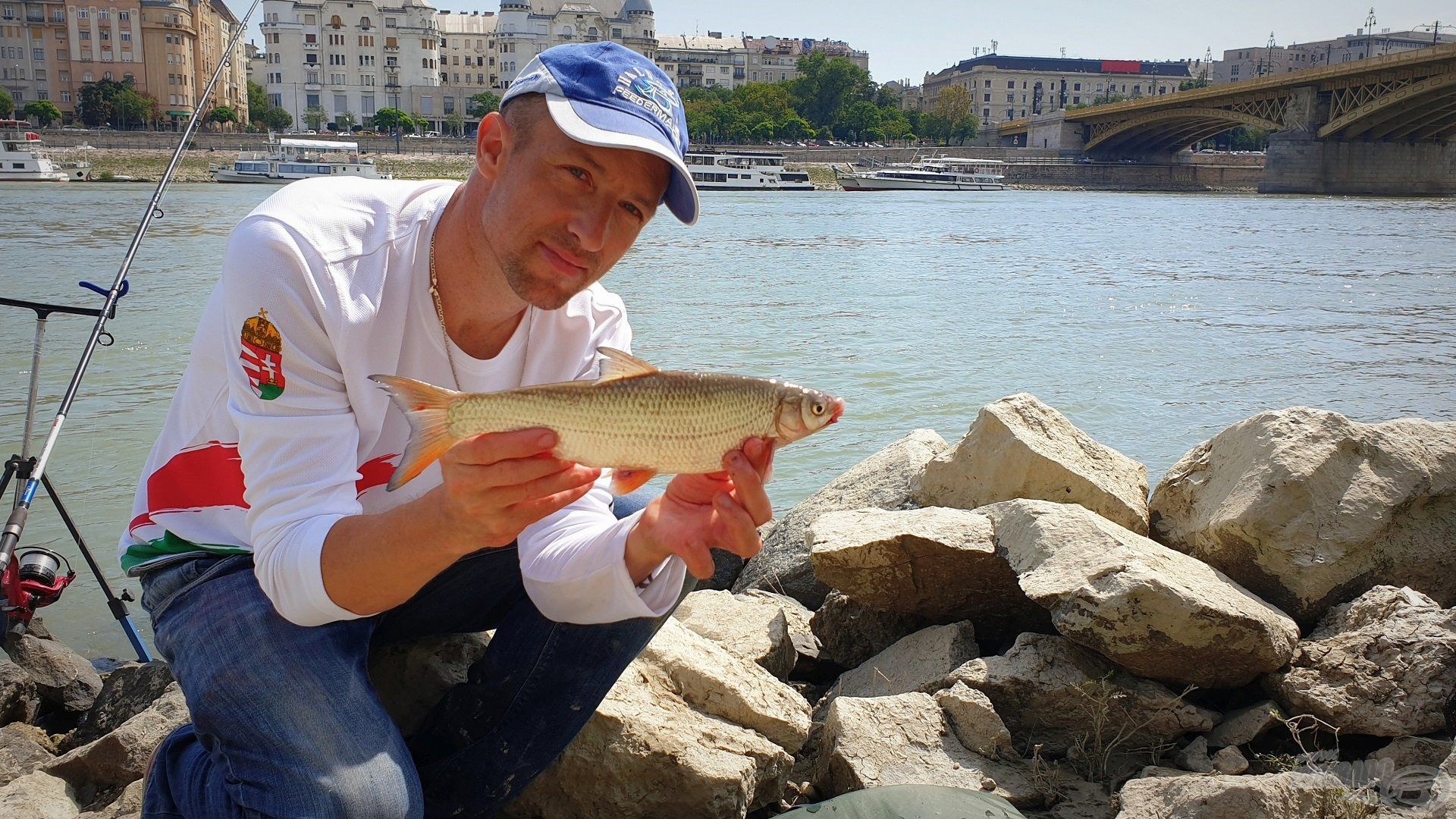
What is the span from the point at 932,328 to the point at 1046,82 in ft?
509

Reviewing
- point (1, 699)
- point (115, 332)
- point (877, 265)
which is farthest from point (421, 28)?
point (1, 699)

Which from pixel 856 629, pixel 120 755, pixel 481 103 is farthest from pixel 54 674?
pixel 481 103

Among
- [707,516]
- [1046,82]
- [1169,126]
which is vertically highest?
[1046,82]

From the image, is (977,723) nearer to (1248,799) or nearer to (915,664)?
(915,664)

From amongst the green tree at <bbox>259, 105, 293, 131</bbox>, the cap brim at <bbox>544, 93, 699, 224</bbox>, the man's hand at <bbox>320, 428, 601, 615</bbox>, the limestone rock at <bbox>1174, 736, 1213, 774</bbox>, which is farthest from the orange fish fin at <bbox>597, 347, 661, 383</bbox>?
the green tree at <bbox>259, 105, 293, 131</bbox>

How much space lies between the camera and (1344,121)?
5697cm

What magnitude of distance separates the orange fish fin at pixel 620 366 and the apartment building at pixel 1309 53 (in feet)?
576

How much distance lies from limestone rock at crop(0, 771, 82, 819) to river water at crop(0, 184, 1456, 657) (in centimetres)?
229

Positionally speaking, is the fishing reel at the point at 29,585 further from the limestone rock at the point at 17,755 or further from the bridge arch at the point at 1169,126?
the bridge arch at the point at 1169,126

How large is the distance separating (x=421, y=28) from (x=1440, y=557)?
438ft

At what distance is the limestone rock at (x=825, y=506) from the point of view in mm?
5270

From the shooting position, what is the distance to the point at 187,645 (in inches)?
99.3

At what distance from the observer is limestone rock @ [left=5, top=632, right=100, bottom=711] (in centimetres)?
466

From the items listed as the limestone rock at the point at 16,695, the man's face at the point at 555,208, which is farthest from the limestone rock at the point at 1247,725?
the limestone rock at the point at 16,695
